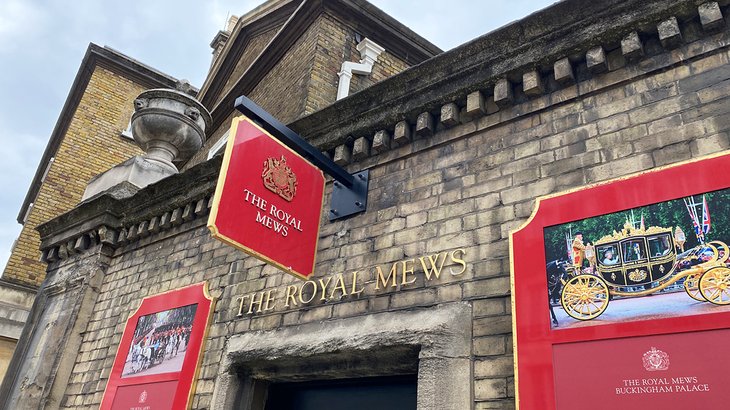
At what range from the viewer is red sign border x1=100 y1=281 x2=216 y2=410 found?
5.20 m

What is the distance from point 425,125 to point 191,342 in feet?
10.8

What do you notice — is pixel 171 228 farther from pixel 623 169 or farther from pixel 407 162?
pixel 623 169

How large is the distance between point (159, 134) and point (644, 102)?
6.87 meters

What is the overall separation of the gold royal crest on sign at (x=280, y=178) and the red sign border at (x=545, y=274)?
6.36 feet

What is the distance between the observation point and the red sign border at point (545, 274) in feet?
9.87

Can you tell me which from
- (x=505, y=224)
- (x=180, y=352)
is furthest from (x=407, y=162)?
(x=180, y=352)

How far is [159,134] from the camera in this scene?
320 inches

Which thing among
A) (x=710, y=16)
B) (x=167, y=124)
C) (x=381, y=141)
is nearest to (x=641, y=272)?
(x=710, y=16)

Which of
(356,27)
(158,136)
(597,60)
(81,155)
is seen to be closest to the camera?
(597,60)

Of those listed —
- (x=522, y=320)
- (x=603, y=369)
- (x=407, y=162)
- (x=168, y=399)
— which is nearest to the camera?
(x=603, y=369)

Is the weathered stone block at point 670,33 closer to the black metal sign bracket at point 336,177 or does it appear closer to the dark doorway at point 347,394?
the black metal sign bracket at point 336,177

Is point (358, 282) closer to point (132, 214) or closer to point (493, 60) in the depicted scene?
point (493, 60)

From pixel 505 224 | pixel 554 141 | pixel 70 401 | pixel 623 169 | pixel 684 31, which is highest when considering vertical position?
pixel 684 31

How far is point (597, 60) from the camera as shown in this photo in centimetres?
383
